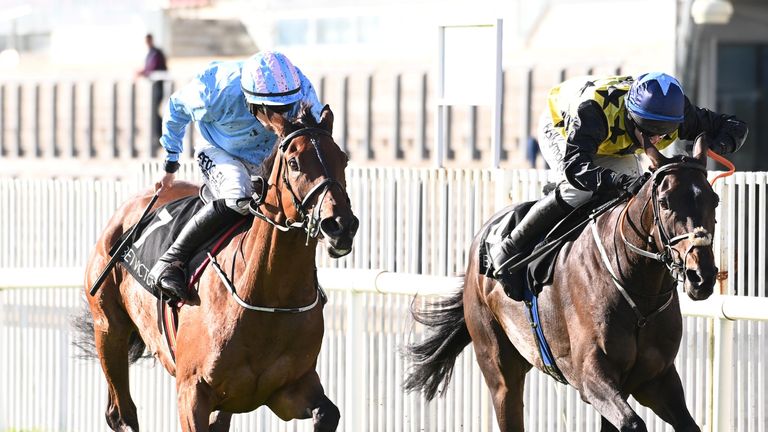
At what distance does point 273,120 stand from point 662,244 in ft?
5.30

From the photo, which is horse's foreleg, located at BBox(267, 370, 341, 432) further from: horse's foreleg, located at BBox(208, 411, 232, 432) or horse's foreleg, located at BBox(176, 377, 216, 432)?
horse's foreleg, located at BBox(208, 411, 232, 432)

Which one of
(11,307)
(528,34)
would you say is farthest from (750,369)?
(528,34)

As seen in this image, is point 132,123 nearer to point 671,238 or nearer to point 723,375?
point 723,375

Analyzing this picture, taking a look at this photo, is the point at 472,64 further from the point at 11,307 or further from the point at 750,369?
the point at 11,307

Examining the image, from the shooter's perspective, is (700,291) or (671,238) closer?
(700,291)

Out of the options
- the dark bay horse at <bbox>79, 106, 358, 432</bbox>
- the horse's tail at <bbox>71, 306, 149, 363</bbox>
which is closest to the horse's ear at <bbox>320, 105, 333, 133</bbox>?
the dark bay horse at <bbox>79, 106, 358, 432</bbox>

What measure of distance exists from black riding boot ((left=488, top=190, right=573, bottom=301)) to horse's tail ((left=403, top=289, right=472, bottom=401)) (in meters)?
0.79

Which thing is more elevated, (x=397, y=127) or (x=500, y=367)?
(x=397, y=127)

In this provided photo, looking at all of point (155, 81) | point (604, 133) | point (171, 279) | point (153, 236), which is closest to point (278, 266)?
point (171, 279)

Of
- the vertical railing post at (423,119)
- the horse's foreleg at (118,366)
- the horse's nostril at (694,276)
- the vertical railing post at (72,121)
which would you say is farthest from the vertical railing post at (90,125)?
the horse's nostril at (694,276)

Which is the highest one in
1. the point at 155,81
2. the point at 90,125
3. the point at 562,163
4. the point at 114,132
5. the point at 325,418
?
the point at 155,81

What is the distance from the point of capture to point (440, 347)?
7.27 metres

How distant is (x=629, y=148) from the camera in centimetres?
631

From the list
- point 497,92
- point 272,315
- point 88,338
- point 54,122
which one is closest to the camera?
point 272,315
